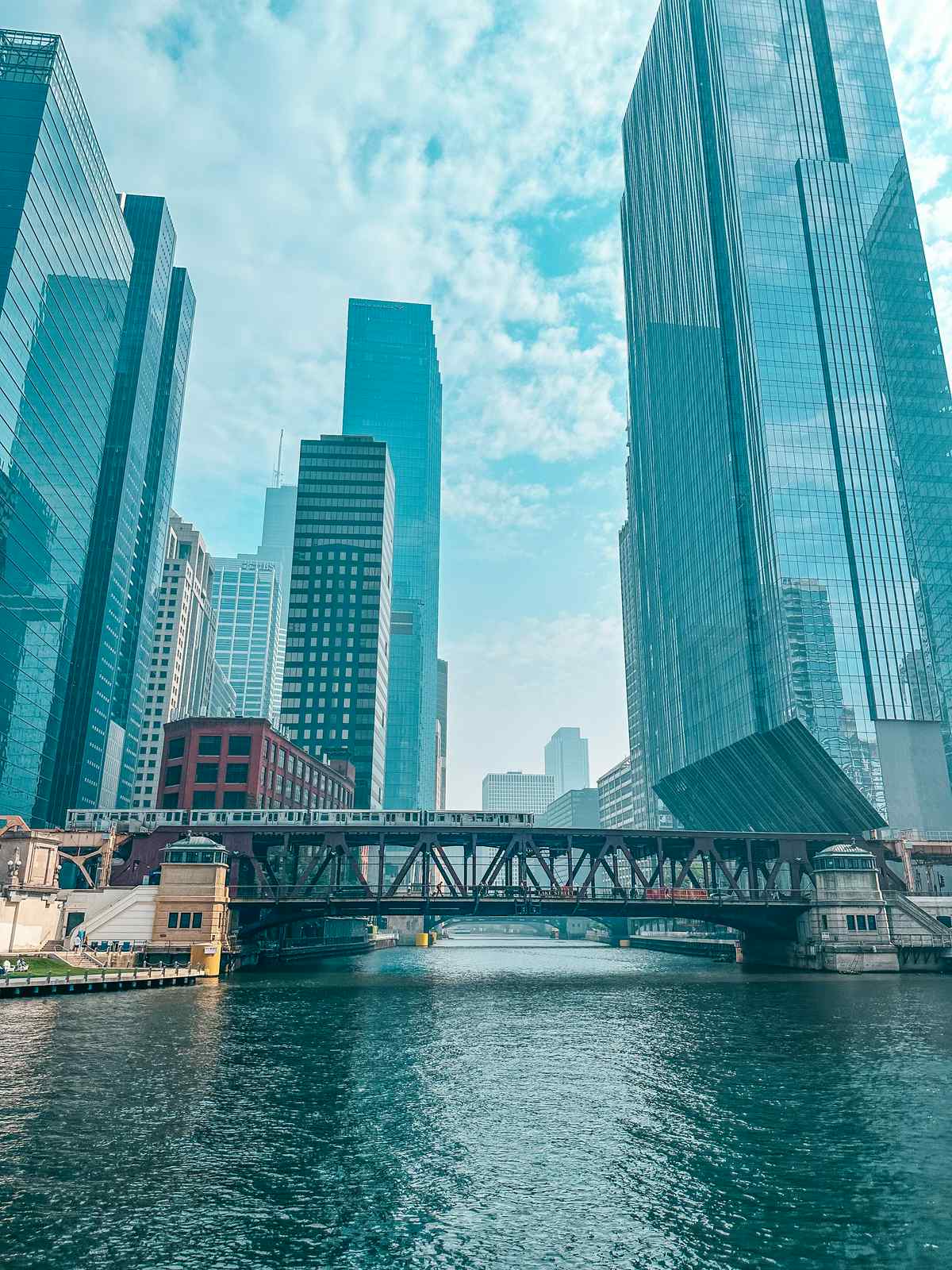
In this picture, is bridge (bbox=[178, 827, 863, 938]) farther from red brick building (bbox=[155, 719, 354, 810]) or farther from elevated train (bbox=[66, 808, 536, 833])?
red brick building (bbox=[155, 719, 354, 810])

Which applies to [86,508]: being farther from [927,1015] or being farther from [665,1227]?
[665,1227]

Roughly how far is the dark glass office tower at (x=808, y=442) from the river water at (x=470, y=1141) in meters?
75.2

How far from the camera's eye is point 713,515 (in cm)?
16538

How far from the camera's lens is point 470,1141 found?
30.2 metres

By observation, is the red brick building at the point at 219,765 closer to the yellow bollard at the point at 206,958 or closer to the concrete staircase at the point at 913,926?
the yellow bollard at the point at 206,958

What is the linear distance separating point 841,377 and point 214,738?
4716 inches

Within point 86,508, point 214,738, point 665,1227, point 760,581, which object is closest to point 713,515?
point 760,581

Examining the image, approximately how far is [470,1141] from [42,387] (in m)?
139

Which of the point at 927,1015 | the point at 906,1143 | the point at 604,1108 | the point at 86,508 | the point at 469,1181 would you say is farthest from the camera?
the point at 86,508

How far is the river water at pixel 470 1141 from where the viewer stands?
21312mm

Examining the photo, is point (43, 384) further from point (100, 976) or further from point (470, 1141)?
point (470, 1141)

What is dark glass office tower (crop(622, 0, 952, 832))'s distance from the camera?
427 feet

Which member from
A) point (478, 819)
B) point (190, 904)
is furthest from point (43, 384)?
point (478, 819)

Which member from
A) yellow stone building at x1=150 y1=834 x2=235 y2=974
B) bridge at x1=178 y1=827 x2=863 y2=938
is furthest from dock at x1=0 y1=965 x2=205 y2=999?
bridge at x1=178 y1=827 x2=863 y2=938
